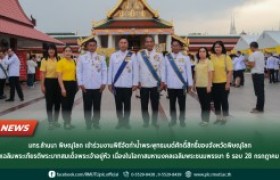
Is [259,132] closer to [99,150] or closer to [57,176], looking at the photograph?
[99,150]

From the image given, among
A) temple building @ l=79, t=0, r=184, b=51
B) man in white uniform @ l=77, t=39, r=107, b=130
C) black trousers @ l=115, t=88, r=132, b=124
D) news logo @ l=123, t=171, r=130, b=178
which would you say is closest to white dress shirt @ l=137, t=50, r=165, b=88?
black trousers @ l=115, t=88, r=132, b=124

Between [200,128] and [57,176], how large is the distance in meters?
3.04

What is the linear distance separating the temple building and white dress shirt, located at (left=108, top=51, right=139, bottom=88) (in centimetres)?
3340

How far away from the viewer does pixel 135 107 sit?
31.4 feet

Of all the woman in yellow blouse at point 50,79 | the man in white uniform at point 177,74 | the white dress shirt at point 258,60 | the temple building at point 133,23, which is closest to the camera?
the man in white uniform at point 177,74

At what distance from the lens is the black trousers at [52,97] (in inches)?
263

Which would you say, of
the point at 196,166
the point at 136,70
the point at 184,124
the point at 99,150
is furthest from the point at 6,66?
the point at 196,166

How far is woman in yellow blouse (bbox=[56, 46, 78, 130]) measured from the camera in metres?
6.43

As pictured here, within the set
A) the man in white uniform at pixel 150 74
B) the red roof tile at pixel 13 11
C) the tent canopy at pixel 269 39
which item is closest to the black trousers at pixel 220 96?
the man in white uniform at pixel 150 74

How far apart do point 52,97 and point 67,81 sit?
1.55 ft

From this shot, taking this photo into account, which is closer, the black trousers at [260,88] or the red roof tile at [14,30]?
the black trousers at [260,88]

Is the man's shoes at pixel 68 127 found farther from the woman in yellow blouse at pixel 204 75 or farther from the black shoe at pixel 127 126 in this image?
the woman in yellow blouse at pixel 204 75

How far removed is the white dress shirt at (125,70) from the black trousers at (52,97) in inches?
40.2

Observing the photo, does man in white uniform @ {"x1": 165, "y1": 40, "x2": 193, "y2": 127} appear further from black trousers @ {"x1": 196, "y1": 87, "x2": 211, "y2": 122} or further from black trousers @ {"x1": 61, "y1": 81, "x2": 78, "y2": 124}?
black trousers @ {"x1": 61, "y1": 81, "x2": 78, "y2": 124}
